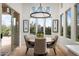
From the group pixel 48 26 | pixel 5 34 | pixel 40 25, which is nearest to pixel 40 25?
pixel 40 25

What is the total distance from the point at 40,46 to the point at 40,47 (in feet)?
0.08

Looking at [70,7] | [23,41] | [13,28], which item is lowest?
[23,41]

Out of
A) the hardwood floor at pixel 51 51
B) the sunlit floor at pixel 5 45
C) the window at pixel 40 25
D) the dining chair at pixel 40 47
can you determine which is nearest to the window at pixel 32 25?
the window at pixel 40 25

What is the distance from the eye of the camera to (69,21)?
125 inches

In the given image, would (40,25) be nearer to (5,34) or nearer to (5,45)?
(5,34)

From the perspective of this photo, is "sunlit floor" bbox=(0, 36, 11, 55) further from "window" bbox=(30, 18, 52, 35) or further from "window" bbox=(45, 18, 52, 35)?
"window" bbox=(45, 18, 52, 35)

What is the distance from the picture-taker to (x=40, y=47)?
333 cm

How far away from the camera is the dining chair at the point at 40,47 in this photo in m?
3.15

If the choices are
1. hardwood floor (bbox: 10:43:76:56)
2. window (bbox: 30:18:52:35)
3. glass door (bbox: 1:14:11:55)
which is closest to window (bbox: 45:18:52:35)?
window (bbox: 30:18:52:35)

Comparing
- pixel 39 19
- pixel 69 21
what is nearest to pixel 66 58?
pixel 69 21

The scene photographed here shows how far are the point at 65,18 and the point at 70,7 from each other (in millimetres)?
261

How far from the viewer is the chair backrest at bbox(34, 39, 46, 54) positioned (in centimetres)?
319

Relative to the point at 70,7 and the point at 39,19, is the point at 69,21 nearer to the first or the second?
the point at 70,7

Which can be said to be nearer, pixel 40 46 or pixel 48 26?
pixel 48 26
